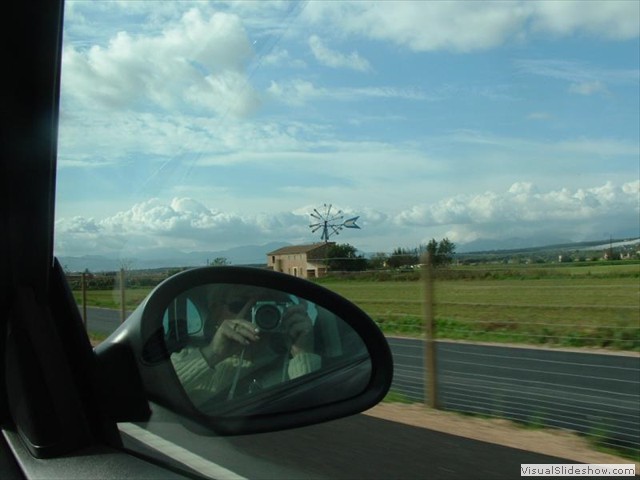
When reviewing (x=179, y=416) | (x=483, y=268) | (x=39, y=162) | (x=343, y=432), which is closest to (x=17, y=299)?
(x=39, y=162)

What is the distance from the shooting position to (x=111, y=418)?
2865 mm

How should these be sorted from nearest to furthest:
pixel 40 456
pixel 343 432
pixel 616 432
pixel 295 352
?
pixel 40 456 < pixel 295 352 < pixel 343 432 < pixel 616 432

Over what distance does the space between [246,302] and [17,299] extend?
A: 0.92m

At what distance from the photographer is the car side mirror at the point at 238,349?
2832 millimetres

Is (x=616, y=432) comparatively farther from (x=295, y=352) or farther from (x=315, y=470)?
(x=295, y=352)

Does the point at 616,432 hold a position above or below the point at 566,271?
below

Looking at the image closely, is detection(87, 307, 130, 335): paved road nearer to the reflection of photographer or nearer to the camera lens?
the reflection of photographer

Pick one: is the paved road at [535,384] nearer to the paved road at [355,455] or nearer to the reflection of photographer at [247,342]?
the paved road at [355,455]

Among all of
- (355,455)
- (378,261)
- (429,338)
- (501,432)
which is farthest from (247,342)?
(429,338)

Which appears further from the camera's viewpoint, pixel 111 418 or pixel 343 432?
pixel 343 432

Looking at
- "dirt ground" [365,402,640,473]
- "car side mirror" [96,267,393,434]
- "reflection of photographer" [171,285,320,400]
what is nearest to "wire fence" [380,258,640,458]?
"dirt ground" [365,402,640,473]

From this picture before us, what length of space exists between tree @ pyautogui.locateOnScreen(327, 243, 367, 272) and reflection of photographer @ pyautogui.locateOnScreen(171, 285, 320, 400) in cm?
210

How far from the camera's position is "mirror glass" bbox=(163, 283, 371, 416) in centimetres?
291

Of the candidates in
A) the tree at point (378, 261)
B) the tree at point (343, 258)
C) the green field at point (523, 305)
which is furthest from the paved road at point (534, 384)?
the tree at point (343, 258)
